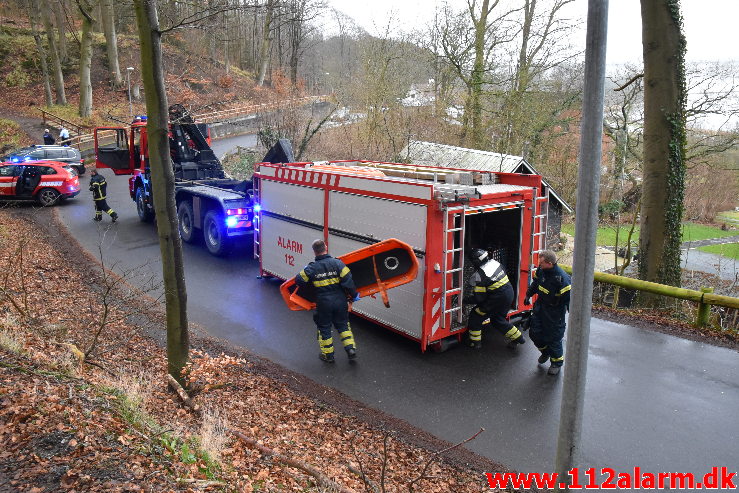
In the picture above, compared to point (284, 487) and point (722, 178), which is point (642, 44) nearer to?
point (284, 487)

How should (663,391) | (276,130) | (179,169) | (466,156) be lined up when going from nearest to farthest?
(663,391)
(179,169)
(466,156)
(276,130)

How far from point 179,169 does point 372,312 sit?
840 cm

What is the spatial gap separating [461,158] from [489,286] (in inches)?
442

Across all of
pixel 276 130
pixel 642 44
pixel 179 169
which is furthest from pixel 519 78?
pixel 179 169

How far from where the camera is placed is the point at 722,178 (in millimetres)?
34812

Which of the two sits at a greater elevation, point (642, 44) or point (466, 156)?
point (642, 44)

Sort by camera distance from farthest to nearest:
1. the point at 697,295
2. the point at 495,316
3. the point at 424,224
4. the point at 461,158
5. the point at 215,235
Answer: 1. the point at 461,158
2. the point at 215,235
3. the point at 697,295
4. the point at 495,316
5. the point at 424,224

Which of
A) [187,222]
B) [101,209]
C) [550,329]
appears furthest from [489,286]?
[101,209]

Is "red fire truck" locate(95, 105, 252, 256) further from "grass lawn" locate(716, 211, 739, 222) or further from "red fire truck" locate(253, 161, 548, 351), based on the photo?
"grass lawn" locate(716, 211, 739, 222)

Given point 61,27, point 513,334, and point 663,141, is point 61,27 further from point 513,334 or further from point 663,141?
point 513,334

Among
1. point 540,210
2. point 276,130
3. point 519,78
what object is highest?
point 519,78

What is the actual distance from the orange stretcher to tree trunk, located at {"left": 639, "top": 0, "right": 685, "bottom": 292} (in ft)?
16.1

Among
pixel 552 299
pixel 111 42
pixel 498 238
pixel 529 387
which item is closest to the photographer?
pixel 529 387

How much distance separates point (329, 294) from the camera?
6.79 m
